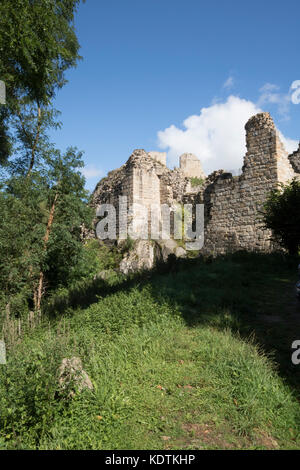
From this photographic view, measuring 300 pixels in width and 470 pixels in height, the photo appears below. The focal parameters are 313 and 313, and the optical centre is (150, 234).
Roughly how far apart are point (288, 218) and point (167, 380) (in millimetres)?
8428

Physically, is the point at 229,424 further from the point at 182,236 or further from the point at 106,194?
the point at 106,194

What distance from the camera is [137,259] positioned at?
1469 centimetres

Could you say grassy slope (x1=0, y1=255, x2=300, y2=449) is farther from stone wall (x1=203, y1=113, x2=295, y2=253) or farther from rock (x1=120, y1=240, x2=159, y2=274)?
→ rock (x1=120, y1=240, x2=159, y2=274)

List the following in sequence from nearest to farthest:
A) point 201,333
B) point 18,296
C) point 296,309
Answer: point 201,333, point 296,309, point 18,296

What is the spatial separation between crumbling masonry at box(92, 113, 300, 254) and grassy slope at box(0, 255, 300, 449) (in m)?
7.48

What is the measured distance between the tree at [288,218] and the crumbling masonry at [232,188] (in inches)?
69.3

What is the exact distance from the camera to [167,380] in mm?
4102

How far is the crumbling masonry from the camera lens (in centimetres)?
1334

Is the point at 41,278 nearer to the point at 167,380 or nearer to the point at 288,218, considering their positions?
the point at 167,380

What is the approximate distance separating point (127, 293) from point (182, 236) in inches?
380

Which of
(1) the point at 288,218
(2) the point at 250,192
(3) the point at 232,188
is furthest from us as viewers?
(3) the point at 232,188

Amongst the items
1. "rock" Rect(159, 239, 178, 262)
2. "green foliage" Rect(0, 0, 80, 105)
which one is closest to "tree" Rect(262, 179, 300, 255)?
"rock" Rect(159, 239, 178, 262)

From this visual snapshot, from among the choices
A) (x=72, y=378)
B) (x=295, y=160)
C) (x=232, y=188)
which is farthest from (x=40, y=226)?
(x=295, y=160)
